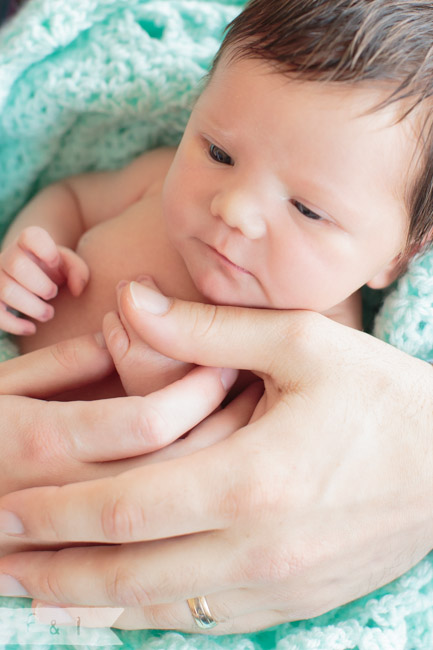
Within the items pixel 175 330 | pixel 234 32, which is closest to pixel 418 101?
pixel 234 32

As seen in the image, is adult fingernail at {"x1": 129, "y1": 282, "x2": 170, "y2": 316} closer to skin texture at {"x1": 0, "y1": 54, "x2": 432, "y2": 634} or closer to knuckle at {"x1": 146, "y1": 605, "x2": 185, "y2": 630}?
skin texture at {"x1": 0, "y1": 54, "x2": 432, "y2": 634}

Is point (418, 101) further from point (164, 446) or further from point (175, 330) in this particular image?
point (164, 446)

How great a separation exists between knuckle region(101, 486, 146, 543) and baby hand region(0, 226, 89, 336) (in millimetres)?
442

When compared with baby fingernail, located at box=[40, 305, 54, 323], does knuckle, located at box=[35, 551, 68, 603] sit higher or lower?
lower

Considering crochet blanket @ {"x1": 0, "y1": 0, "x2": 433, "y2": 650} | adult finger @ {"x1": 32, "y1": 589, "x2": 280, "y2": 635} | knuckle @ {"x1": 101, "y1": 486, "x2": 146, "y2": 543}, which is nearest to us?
knuckle @ {"x1": 101, "y1": 486, "x2": 146, "y2": 543}

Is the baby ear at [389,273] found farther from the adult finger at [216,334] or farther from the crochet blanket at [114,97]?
the adult finger at [216,334]

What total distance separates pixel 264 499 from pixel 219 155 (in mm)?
489

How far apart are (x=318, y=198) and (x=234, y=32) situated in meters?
0.30

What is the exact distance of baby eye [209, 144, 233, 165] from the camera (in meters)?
0.97

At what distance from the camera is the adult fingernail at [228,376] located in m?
0.99

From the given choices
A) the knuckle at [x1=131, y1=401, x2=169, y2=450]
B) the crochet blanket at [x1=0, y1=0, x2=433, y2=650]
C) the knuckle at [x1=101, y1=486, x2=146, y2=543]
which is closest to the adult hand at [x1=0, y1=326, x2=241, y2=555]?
the knuckle at [x1=131, y1=401, x2=169, y2=450]

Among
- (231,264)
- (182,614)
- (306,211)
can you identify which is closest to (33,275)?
(231,264)

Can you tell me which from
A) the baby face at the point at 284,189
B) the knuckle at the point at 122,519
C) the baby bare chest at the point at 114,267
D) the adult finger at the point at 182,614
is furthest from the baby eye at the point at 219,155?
the adult finger at the point at 182,614

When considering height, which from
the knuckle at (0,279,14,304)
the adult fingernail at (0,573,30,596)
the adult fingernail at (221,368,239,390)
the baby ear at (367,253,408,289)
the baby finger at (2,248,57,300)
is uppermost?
the baby ear at (367,253,408,289)
